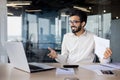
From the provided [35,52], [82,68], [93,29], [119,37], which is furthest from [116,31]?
[82,68]

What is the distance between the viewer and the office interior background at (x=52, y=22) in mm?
5914

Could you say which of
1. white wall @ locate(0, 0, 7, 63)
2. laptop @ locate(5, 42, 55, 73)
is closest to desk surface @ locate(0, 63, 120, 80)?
laptop @ locate(5, 42, 55, 73)

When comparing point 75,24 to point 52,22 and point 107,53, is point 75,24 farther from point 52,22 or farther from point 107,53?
point 52,22

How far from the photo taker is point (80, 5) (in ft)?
19.8

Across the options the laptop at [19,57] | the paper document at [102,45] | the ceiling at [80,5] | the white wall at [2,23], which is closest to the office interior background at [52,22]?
the ceiling at [80,5]

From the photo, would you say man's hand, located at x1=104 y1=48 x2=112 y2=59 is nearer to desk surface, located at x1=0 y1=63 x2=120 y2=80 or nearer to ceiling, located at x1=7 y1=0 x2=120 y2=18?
desk surface, located at x1=0 y1=63 x2=120 y2=80

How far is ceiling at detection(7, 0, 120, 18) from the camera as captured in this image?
5967 mm

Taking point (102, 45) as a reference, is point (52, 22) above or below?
above

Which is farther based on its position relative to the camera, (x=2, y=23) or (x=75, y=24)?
(x=2, y=23)

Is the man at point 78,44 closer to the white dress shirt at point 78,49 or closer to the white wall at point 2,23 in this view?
the white dress shirt at point 78,49

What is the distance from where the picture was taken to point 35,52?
6.25 metres

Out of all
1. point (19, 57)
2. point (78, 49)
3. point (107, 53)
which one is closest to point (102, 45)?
point (107, 53)

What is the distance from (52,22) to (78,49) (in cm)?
338

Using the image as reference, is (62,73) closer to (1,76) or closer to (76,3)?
(1,76)
